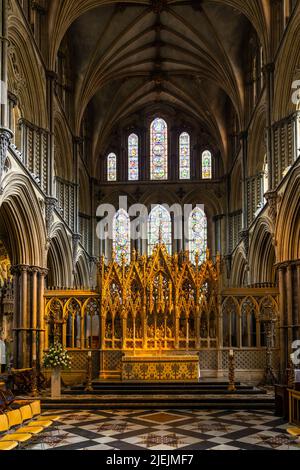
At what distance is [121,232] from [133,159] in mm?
4644

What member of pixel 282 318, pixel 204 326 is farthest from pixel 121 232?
pixel 282 318

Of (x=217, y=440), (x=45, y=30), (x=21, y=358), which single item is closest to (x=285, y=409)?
(x=217, y=440)

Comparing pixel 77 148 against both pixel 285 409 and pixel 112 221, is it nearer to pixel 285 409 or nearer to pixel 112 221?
pixel 112 221

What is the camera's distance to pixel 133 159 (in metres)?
38.2

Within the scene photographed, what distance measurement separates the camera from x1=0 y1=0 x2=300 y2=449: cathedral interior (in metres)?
19.7

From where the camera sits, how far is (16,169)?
18906 mm

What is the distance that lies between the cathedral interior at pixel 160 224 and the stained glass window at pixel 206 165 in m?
1.20

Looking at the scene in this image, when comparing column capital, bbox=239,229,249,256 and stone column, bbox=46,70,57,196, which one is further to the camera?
column capital, bbox=239,229,249,256

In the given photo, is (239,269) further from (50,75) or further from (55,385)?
(55,385)

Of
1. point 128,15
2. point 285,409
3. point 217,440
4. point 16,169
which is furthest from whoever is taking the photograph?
point 128,15

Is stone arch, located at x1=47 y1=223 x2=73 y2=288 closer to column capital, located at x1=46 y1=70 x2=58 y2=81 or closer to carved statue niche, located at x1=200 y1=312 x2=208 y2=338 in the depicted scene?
column capital, located at x1=46 y1=70 x2=58 y2=81

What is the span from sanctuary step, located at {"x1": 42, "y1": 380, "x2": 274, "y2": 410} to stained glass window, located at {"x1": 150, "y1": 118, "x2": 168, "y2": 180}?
21.2 m

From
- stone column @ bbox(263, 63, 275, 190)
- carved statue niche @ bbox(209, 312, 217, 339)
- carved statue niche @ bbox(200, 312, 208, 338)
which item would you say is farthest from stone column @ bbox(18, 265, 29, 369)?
stone column @ bbox(263, 63, 275, 190)
